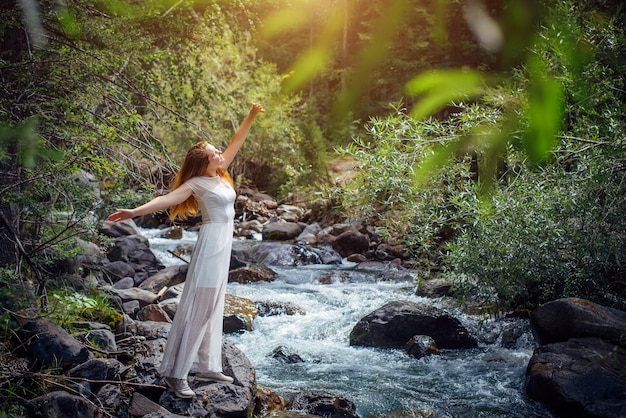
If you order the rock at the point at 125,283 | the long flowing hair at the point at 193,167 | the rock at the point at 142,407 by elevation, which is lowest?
the rock at the point at 142,407

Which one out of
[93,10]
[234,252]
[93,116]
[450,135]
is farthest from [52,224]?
[234,252]

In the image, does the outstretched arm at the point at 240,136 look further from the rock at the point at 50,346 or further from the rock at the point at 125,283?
the rock at the point at 125,283

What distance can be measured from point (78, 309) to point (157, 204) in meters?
1.80

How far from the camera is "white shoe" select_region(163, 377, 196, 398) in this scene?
4.39 metres

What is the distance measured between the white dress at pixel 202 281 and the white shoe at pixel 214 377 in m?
0.26

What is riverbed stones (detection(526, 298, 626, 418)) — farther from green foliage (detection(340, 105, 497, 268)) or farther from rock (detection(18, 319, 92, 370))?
rock (detection(18, 319, 92, 370))

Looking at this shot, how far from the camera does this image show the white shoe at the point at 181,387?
14.4 ft

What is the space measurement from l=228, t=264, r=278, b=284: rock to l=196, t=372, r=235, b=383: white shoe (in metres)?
6.51

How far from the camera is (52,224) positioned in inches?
228

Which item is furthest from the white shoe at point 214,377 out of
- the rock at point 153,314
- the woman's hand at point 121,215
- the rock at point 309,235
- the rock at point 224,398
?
the rock at point 309,235

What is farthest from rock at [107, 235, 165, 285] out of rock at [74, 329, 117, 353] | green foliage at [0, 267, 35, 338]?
green foliage at [0, 267, 35, 338]

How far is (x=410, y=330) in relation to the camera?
25.4 feet

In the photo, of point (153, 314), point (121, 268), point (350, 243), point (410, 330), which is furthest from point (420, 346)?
point (350, 243)

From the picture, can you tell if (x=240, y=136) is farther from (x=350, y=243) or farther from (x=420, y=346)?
(x=350, y=243)
